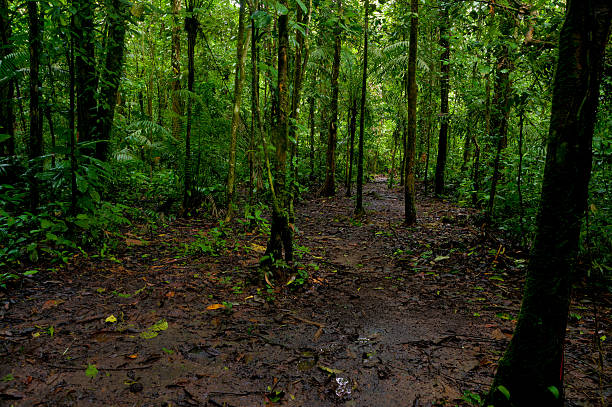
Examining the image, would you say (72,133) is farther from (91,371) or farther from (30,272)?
(91,371)

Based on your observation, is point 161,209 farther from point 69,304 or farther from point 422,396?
point 422,396

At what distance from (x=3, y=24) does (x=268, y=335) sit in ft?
21.4

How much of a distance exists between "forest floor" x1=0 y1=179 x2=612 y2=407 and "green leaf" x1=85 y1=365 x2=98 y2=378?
0.01 metres

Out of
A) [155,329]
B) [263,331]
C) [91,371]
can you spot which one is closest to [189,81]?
[155,329]

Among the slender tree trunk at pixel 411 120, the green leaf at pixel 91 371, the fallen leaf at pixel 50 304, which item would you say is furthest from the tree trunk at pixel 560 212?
the slender tree trunk at pixel 411 120

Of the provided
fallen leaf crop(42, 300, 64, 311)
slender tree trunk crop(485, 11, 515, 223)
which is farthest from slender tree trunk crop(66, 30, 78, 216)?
slender tree trunk crop(485, 11, 515, 223)

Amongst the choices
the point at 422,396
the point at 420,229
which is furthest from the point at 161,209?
the point at 422,396

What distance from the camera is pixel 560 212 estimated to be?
1688mm

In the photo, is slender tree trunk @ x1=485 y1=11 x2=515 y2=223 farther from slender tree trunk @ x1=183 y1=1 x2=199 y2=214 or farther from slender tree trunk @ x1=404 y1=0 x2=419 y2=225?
slender tree trunk @ x1=183 y1=1 x2=199 y2=214

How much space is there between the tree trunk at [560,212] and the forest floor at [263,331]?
303mm

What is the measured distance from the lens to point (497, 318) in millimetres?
3570

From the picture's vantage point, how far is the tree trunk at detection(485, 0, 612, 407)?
1.63 metres

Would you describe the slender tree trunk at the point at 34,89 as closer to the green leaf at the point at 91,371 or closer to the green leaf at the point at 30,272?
the green leaf at the point at 30,272

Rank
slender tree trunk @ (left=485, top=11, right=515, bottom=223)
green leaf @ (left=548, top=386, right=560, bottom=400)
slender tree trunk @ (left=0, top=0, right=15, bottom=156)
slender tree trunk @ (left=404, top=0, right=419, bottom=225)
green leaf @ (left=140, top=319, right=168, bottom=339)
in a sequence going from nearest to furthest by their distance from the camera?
green leaf @ (left=548, top=386, right=560, bottom=400) < green leaf @ (left=140, top=319, right=168, bottom=339) < slender tree trunk @ (left=485, top=11, right=515, bottom=223) < slender tree trunk @ (left=0, top=0, right=15, bottom=156) < slender tree trunk @ (left=404, top=0, right=419, bottom=225)
